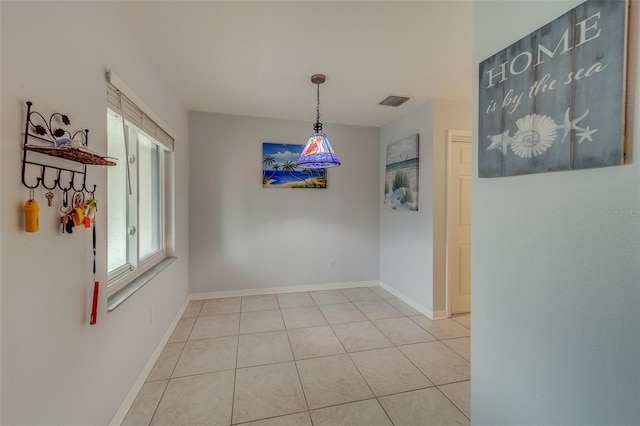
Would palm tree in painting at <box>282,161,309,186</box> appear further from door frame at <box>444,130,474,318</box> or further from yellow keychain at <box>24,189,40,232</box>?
yellow keychain at <box>24,189,40,232</box>

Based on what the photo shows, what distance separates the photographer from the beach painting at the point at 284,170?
12.1 feet

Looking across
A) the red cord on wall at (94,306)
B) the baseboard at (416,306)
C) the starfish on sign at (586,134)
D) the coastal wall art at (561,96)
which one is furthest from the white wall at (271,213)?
the starfish on sign at (586,134)

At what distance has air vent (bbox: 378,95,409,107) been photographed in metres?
2.96

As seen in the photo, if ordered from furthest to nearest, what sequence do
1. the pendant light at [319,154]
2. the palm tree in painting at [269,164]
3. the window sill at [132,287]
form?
the palm tree in painting at [269,164], the pendant light at [319,154], the window sill at [132,287]

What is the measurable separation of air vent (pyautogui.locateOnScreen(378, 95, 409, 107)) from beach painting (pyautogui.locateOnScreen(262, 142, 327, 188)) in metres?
1.27

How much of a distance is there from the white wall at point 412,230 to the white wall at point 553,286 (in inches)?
72.3

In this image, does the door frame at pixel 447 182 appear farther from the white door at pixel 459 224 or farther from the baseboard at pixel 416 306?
the baseboard at pixel 416 306

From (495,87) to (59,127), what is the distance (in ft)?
6.18

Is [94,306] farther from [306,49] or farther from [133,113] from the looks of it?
[306,49]

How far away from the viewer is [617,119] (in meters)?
0.78

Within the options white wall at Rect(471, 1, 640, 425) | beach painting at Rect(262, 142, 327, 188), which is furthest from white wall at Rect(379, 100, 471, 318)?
white wall at Rect(471, 1, 640, 425)

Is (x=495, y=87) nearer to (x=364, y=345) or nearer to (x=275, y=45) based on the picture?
(x=275, y=45)

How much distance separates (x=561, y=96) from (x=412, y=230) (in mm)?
2581

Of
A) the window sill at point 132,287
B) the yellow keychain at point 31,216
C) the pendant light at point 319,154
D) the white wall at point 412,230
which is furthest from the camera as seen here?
the white wall at point 412,230
